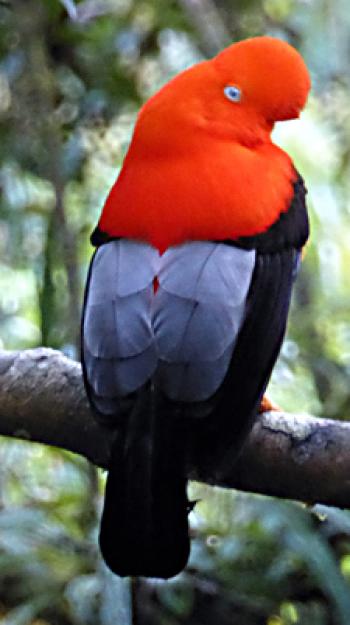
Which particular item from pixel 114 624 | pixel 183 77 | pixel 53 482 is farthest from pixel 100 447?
pixel 53 482

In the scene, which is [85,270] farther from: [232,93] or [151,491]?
[151,491]

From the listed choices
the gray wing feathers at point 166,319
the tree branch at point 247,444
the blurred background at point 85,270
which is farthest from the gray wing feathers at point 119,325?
the blurred background at point 85,270

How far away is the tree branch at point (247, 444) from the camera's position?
6.75 ft

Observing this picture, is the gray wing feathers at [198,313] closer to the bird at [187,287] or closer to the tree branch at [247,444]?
the bird at [187,287]

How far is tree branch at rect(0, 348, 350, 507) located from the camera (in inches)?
81.0

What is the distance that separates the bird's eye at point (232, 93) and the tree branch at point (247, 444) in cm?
63

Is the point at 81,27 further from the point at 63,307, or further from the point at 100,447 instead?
the point at 100,447

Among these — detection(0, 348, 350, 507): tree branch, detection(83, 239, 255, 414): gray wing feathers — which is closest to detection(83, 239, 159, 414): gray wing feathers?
detection(83, 239, 255, 414): gray wing feathers

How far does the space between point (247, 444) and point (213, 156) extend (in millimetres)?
566

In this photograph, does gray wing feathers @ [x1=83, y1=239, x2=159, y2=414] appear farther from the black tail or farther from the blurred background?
the blurred background

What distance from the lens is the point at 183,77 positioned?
2.38m

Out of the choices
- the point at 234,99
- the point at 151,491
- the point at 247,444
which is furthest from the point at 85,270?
the point at 151,491

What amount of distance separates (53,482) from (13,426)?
1.08 metres

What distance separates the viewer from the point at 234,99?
2.32 meters
